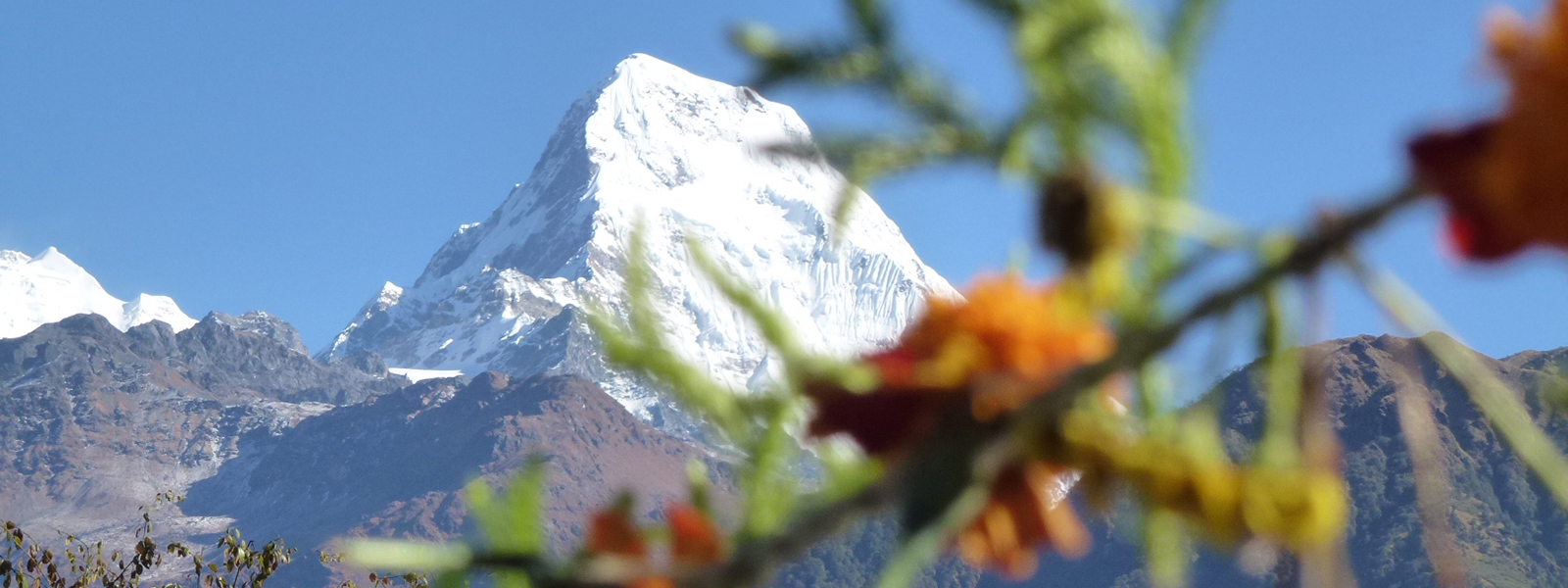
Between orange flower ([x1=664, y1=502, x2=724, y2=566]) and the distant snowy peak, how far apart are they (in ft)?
417

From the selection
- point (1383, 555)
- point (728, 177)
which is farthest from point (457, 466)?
point (1383, 555)

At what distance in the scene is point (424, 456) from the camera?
85.2 meters

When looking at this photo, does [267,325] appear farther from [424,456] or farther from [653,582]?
[653,582]

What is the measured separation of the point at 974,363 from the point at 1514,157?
0.41 ft

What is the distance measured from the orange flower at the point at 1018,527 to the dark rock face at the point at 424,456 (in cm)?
7911

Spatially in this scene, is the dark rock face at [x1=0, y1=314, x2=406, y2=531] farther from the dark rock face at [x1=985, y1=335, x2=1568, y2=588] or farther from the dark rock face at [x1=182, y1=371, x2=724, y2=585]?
the dark rock face at [x1=985, y1=335, x2=1568, y2=588]

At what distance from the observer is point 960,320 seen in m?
0.31

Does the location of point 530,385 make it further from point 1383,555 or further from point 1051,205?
point 1051,205

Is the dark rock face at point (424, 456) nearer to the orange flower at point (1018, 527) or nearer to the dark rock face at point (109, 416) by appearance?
the dark rock face at point (109, 416)

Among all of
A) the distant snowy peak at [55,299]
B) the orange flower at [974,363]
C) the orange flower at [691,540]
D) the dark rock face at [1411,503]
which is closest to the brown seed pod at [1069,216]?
the orange flower at [974,363]

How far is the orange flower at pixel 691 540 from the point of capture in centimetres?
31

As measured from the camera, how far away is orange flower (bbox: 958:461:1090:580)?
0.97 ft

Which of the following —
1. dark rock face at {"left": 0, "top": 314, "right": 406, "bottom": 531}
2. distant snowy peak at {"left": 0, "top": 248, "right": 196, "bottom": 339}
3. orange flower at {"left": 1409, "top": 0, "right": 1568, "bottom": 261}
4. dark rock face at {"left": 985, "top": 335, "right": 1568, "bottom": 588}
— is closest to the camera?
orange flower at {"left": 1409, "top": 0, "right": 1568, "bottom": 261}

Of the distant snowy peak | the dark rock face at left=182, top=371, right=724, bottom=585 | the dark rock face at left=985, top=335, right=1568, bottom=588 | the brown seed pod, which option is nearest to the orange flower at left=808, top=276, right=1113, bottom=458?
the brown seed pod
